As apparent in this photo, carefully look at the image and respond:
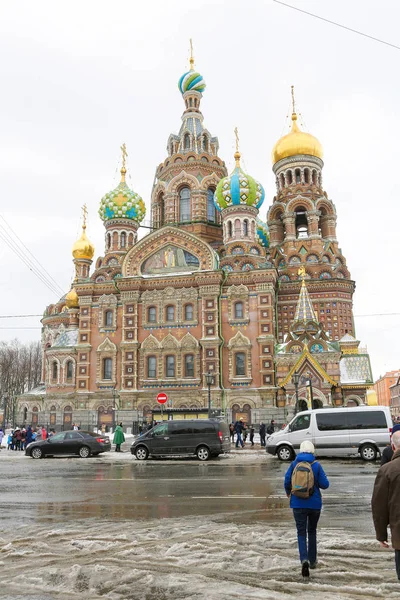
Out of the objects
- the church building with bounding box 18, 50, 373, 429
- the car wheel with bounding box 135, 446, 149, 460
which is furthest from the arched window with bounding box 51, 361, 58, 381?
the car wheel with bounding box 135, 446, 149, 460

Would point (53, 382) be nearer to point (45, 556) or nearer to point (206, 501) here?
point (206, 501)

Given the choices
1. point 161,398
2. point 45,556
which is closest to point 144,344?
point 161,398

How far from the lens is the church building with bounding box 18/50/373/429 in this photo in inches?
1485

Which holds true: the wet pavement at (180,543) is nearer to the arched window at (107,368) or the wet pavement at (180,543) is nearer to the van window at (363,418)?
the van window at (363,418)

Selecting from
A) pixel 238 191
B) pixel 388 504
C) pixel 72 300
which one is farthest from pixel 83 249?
pixel 388 504

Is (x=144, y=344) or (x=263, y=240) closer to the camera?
(x=144, y=344)

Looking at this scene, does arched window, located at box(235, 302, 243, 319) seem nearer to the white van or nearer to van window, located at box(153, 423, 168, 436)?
van window, located at box(153, 423, 168, 436)

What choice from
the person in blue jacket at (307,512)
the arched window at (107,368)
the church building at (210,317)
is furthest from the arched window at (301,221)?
the person in blue jacket at (307,512)

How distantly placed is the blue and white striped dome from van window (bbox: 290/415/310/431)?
4394cm

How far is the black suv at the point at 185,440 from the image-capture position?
20016mm

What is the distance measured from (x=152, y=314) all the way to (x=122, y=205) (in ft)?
36.3

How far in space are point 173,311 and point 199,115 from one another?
23663 mm

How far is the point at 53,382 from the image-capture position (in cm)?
4356

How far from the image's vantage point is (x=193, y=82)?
179ft
